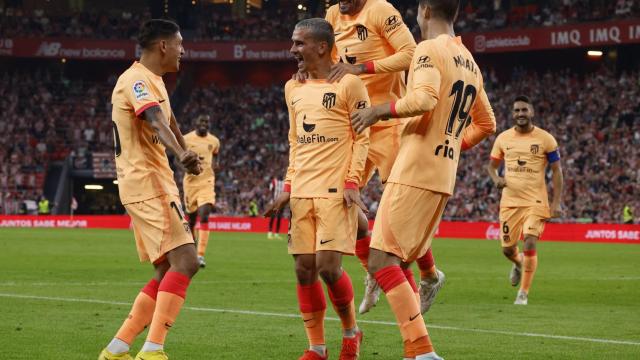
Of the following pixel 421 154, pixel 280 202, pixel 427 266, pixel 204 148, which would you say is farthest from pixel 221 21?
pixel 421 154

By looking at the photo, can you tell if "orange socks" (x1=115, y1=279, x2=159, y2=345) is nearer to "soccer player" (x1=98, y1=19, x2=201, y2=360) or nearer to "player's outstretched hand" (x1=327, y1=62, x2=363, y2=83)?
"soccer player" (x1=98, y1=19, x2=201, y2=360)

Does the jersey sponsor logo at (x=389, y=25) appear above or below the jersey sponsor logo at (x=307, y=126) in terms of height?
above

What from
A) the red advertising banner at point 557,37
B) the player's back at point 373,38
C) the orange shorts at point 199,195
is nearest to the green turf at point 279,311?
the orange shorts at point 199,195

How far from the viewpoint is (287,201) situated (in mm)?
8680

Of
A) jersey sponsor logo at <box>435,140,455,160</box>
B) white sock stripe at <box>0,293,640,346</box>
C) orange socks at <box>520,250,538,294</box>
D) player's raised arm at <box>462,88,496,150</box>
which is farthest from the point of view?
orange socks at <box>520,250,538,294</box>

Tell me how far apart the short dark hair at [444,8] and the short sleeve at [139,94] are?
2.08 m

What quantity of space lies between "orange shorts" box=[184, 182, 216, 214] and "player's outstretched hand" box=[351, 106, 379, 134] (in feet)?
50.9

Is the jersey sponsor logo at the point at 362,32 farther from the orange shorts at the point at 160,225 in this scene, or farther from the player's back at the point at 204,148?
the player's back at the point at 204,148

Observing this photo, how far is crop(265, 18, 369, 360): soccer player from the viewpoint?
834 cm

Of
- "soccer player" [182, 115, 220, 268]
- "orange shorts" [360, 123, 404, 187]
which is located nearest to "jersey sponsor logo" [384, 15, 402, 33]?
"orange shorts" [360, 123, 404, 187]

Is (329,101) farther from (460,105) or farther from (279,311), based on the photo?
(279,311)

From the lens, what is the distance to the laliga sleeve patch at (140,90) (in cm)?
811

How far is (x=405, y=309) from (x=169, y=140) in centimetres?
201

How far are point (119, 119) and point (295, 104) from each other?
53.6 inches
